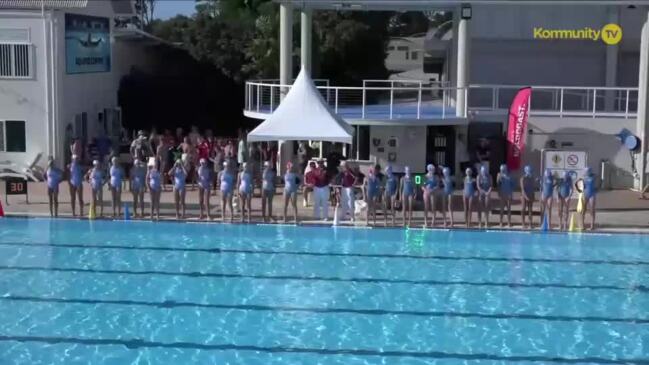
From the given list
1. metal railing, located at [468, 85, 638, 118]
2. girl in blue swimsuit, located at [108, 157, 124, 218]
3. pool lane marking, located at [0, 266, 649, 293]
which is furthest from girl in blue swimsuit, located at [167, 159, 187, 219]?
metal railing, located at [468, 85, 638, 118]

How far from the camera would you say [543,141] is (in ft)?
76.7

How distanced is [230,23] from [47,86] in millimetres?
15657

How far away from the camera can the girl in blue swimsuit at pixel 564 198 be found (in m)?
18.2

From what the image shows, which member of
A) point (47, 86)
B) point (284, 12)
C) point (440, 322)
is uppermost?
point (284, 12)

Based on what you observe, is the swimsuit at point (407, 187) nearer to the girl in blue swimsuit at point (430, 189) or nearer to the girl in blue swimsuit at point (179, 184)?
the girl in blue swimsuit at point (430, 189)

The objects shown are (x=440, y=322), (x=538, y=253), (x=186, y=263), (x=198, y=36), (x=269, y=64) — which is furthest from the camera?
(x=198, y=36)

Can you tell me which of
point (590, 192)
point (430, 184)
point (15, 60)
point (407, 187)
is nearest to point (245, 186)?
point (407, 187)

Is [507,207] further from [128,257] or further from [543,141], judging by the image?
[128,257]

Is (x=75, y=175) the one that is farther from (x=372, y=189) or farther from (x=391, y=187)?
(x=391, y=187)

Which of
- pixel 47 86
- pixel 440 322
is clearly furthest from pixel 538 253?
pixel 47 86

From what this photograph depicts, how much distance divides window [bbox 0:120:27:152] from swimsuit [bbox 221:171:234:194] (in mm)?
7914

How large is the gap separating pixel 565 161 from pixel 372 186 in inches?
201

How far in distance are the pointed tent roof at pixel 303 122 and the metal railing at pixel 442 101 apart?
1.87 m

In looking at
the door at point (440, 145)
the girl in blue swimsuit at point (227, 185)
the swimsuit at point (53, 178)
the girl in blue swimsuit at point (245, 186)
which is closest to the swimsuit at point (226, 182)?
the girl in blue swimsuit at point (227, 185)
